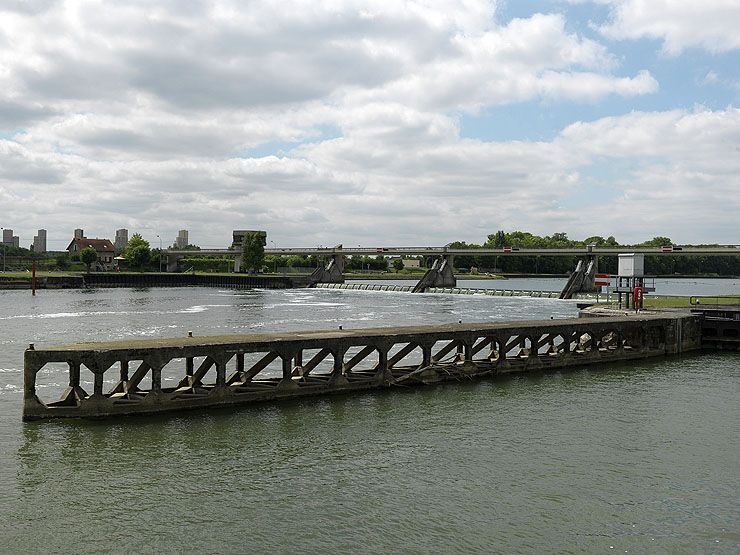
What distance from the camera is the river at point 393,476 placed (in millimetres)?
16500

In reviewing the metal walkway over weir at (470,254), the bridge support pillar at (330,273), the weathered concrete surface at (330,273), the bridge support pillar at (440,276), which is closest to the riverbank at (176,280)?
the bridge support pillar at (330,273)

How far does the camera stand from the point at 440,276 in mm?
162500

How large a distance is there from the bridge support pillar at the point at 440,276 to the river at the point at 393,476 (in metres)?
124

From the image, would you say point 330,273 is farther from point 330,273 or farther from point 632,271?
point 632,271

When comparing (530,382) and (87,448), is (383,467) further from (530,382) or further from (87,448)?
(530,382)

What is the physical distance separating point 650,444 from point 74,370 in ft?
67.9

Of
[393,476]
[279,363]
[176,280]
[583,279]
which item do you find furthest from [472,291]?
[393,476]

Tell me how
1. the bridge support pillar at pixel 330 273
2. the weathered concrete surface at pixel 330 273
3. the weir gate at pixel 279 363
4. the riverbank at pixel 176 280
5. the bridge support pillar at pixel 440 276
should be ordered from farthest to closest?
the weathered concrete surface at pixel 330 273
the bridge support pillar at pixel 330 273
the riverbank at pixel 176 280
the bridge support pillar at pixel 440 276
the weir gate at pixel 279 363

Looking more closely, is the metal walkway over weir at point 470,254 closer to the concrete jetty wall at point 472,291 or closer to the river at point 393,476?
the concrete jetty wall at point 472,291

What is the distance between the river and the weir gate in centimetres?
98

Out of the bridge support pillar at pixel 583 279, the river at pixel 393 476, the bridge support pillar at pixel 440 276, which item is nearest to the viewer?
the river at pixel 393 476

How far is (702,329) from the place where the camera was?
54281 mm

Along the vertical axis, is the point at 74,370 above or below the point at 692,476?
above

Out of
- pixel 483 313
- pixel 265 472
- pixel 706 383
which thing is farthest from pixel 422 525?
pixel 483 313
